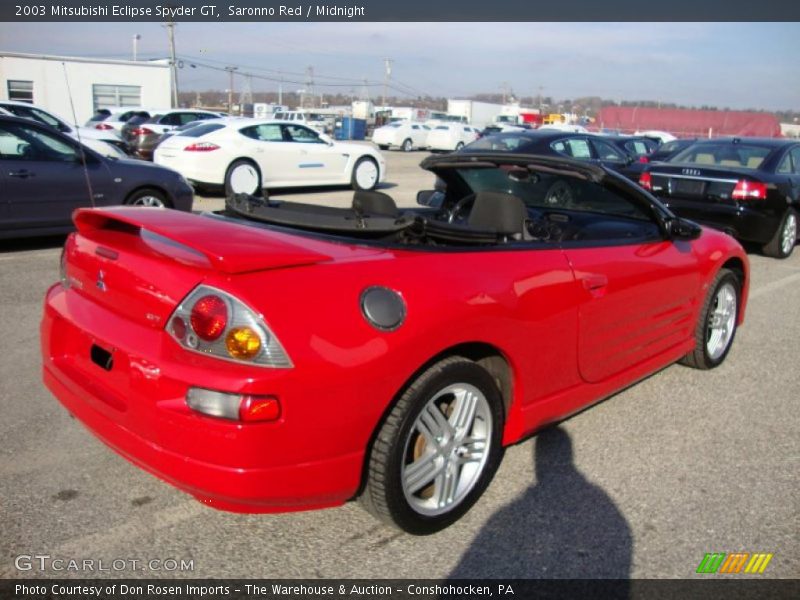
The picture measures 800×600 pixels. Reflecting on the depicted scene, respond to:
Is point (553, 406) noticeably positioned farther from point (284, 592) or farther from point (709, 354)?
point (709, 354)

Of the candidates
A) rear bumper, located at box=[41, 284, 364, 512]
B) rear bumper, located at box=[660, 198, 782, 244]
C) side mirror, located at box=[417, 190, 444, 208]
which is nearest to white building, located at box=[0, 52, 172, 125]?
rear bumper, located at box=[660, 198, 782, 244]

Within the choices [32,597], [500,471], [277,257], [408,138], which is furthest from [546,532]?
Answer: [408,138]

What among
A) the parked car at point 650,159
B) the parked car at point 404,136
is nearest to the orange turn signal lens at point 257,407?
the parked car at point 650,159

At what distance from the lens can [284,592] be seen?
7.94ft

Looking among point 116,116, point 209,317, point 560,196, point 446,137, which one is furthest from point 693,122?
point 209,317

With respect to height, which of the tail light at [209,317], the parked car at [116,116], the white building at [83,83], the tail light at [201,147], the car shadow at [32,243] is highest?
the white building at [83,83]

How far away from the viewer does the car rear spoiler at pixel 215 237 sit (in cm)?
234

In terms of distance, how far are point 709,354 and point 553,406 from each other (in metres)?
2.00

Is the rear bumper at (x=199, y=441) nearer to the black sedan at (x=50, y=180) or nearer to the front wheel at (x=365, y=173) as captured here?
the black sedan at (x=50, y=180)

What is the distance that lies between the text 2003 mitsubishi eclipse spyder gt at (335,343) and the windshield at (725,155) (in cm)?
649

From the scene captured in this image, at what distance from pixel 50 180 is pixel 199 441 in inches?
255

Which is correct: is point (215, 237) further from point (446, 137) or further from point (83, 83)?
point (83, 83)

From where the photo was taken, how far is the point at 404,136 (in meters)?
36.5

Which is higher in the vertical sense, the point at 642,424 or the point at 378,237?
the point at 378,237
